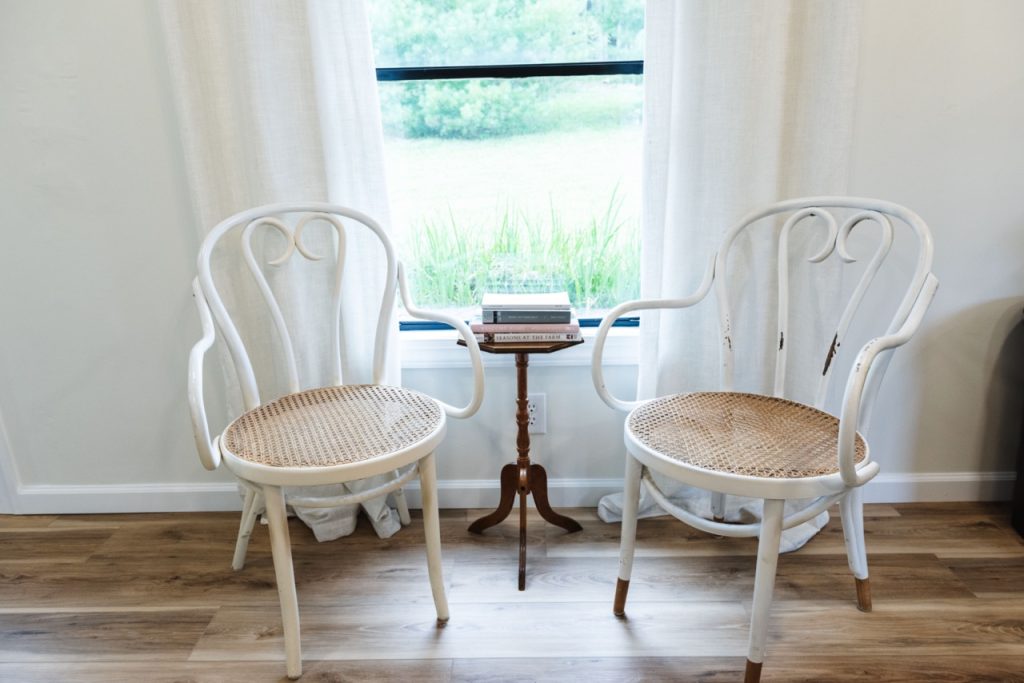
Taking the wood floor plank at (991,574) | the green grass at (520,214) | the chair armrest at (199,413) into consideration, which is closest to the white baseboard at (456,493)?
the wood floor plank at (991,574)

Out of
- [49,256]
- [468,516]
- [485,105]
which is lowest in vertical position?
[468,516]

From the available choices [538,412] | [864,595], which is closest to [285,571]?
[538,412]

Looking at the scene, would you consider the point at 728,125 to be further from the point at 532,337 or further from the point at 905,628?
the point at 905,628

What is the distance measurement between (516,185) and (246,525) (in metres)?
1.15

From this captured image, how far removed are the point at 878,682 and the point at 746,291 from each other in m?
0.90

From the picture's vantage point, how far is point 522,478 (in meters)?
1.74

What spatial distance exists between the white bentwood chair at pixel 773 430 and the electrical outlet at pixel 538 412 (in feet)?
1.36

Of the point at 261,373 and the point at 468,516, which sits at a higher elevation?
the point at 261,373

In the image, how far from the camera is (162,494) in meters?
2.04

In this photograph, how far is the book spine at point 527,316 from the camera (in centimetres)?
162

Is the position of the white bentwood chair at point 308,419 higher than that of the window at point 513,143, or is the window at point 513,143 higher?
the window at point 513,143

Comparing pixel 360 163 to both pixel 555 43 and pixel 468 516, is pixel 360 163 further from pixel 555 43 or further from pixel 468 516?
pixel 468 516

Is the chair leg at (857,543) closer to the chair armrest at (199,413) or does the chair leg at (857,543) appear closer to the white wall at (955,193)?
the white wall at (955,193)

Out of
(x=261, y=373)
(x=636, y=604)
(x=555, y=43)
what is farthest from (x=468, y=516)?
(x=555, y=43)
